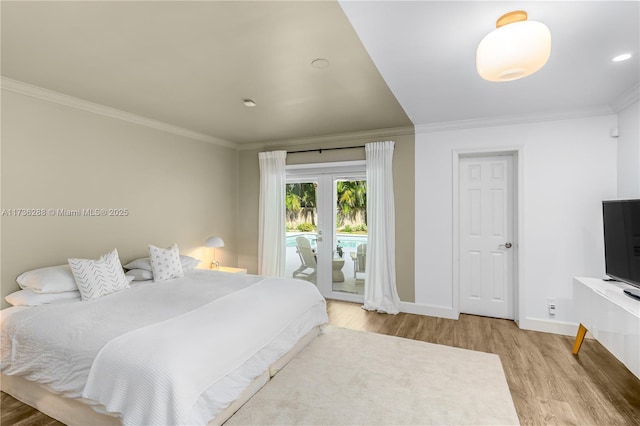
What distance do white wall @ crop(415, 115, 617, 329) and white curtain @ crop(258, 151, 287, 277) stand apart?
2.42 metres

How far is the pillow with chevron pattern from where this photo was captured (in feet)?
8.82

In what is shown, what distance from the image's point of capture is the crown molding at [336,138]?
4.26 m

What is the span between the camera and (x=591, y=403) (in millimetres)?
2236

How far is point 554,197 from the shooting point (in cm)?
352

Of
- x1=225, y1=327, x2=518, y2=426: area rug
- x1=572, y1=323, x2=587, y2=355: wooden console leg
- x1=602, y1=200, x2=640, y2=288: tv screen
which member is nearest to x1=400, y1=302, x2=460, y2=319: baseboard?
x1=225, y1=327, x2=518, y2=426: area rug

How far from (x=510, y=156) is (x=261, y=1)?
356 centimetres

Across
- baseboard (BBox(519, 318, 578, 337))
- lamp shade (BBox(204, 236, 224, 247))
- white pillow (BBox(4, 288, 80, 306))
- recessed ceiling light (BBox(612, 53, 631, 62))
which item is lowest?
baseboard (BBox(519, 318, 578, 337))

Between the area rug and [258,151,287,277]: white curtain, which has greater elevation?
[258,151,287,277]: white curtain

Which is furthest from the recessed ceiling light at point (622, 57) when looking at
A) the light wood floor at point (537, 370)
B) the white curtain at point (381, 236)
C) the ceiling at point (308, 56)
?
the light wood floor at point (537, 370)

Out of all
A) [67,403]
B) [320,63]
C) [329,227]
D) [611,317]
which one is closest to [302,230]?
[329,227]

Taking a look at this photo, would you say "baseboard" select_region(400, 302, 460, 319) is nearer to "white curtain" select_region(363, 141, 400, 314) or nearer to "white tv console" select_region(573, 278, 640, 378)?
"white curtain" select_region(363, 141, 400, 314)

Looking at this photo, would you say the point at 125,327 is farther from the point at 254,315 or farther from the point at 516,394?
the point at 516,394

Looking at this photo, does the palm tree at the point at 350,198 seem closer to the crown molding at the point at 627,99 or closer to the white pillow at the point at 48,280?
the crown molding at the point at 627,99

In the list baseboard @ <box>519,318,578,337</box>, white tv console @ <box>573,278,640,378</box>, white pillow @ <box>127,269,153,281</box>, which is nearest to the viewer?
white tv console @ <box>573,278,640,378</box>
